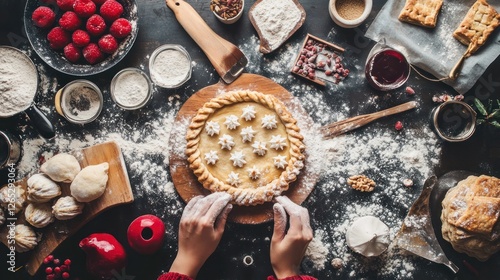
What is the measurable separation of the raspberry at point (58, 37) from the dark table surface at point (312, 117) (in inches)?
8.8

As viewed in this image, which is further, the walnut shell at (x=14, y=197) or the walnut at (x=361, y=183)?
the walnut at (x=361, y=183)

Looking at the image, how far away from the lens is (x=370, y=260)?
3.04 m

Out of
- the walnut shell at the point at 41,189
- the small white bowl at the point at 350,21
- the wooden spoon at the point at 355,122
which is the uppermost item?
the small white bowl at the point at 350,21

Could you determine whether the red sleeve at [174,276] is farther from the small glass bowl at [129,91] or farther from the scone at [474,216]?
the scone at [474,216]

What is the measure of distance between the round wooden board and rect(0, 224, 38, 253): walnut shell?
0.93 meters

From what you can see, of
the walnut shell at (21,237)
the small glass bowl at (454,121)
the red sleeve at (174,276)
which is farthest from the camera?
the small glass bowl at (454,121)

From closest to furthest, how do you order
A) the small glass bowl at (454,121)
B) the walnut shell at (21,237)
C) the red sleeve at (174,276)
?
the red sleeve at (174,276) < the walnut shell at (21,237) < the small glass bowl at (454,121)

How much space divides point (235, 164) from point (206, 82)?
1.95ft

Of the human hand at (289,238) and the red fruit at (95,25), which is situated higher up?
the red fruit at (95,25)

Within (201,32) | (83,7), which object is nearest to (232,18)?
(201,32)

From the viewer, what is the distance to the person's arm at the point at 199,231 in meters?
2.83

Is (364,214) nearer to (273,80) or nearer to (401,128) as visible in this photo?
(401,128)

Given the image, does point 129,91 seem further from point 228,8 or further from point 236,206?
point 236,206

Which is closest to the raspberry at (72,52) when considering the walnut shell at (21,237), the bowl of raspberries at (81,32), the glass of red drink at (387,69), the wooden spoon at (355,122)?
the bowl of raspberries at (81,32)
